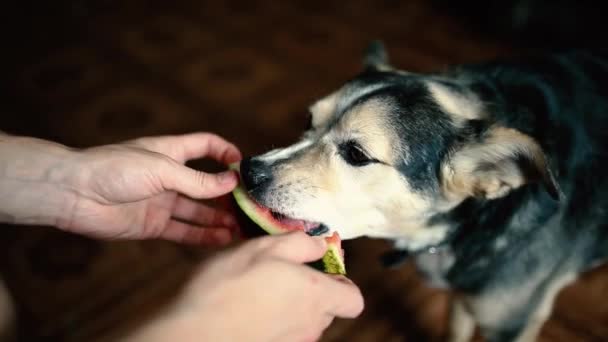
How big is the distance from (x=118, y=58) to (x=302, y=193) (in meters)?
2.43

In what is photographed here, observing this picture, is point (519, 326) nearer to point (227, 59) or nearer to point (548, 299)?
point (548, 299)

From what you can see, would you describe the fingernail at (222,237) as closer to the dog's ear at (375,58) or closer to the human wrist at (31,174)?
the human wrist at (31,174)

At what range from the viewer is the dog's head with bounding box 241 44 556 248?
1.25 m

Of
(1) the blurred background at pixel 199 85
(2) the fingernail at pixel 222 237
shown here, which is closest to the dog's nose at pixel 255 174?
(2) the fingernail at pixel 222 237

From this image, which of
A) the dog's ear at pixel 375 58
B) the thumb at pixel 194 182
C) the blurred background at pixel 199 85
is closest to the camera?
the thumb at pixel 194 182

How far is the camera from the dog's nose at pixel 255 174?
49.6 inches

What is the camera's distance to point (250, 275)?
2.63 ft

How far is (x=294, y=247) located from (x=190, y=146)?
0.62m

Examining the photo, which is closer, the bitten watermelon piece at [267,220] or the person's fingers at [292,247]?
the person's fingers at [292,247]

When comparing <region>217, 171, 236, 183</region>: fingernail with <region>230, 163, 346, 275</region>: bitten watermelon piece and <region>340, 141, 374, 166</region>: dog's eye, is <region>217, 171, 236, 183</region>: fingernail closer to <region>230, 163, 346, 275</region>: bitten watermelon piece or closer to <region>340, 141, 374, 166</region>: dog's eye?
<region>230, 163, 346, 275</region>: bitten watermelon piece

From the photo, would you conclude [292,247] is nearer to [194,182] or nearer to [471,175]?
[194,182]

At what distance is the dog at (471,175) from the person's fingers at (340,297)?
37 cm

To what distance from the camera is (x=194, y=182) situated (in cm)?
113

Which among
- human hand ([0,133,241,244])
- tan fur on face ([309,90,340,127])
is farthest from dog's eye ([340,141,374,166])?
human hand ([0,133,241,244])
